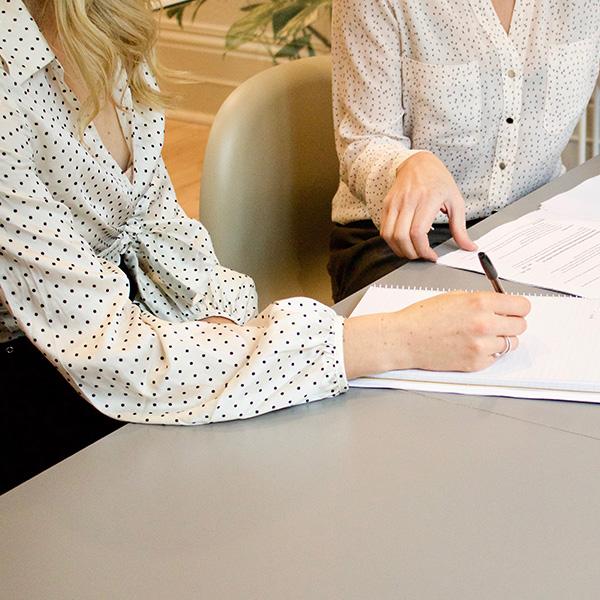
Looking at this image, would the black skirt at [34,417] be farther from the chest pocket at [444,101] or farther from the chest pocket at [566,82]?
the chest pocket at [566,82]

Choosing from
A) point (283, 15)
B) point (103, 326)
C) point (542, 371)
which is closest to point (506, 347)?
point (542, 371)

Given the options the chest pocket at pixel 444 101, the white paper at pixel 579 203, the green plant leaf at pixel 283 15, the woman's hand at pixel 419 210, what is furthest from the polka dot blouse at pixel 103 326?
the green plant leaf at pixel 283 15

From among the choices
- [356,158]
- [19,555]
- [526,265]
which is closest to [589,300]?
[526,265]

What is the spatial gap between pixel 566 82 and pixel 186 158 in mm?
2361

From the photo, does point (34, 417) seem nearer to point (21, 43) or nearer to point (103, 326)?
point (103, 326)

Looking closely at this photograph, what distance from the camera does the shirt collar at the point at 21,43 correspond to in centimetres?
108

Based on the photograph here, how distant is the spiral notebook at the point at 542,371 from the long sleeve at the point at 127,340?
7 centimetres

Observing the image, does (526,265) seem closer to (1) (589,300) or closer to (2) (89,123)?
(1) (589,300)

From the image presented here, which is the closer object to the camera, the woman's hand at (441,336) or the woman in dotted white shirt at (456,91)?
the woman's hand at (441,336)

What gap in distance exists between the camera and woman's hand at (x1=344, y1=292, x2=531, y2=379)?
1014 mm

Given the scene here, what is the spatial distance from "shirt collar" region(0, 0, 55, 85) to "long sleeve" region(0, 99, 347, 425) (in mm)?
91

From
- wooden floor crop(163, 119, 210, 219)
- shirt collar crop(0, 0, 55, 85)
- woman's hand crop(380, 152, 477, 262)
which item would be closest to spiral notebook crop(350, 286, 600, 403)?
woman's hand crop(380, 152, 477, 262)

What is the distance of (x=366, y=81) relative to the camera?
1.63 metres

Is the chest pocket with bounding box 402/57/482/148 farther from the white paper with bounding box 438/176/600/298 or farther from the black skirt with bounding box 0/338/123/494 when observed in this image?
→ the black skirt with bounding box 0/338/123/494
